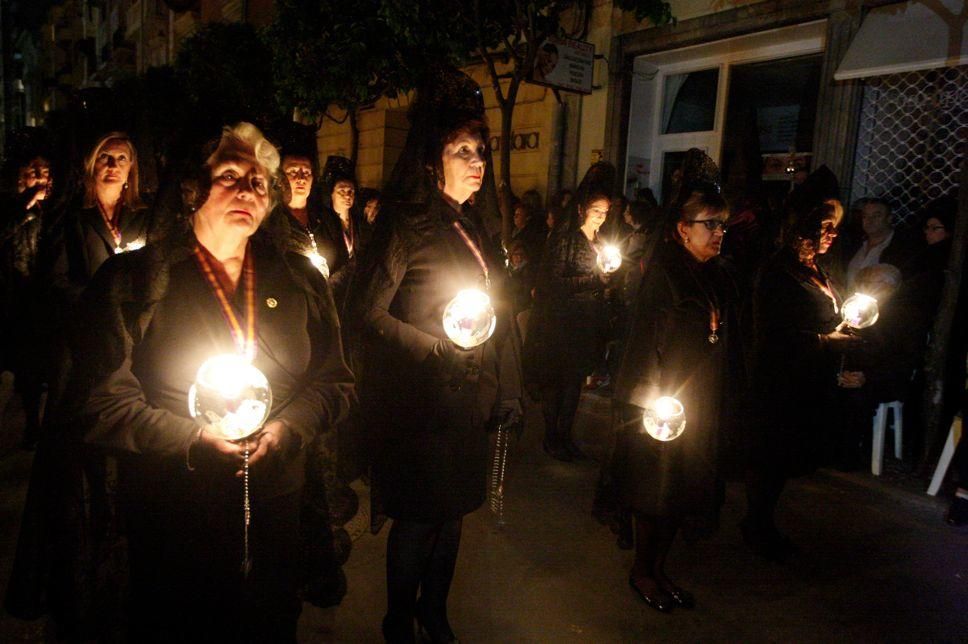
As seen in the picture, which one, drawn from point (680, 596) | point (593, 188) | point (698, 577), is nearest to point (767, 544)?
point (698, 577)

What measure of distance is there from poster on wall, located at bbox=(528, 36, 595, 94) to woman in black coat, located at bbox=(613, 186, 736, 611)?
19.7ft

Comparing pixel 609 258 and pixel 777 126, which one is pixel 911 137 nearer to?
pixel 777 126

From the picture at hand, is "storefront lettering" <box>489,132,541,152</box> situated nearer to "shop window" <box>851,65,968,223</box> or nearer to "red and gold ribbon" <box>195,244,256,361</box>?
"shop window" <box>851,65,968,223</box>

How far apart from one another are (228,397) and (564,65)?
825cm

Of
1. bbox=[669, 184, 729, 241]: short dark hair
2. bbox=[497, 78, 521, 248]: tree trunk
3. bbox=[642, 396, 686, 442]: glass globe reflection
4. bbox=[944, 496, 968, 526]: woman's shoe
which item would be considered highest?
bbox=[497, 78, 521, 248]: tree trunk

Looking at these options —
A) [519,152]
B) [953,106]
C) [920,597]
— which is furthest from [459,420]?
[519,152]

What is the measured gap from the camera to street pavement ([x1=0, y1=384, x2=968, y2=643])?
345 centimetres

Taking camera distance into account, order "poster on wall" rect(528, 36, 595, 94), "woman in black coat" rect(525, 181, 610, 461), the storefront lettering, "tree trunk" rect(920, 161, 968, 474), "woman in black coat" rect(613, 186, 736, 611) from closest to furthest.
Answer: "woman in black coat" rect(613, 186, 736, 611)
"tree trunk" rect(920, 161, 968, 474)
"woman in black coat" rect(525, 181, 610, 461)
"poster on wall" rect(528, 36, 595, 94)
the storefront lettering

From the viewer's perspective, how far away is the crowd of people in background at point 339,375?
2.13 m

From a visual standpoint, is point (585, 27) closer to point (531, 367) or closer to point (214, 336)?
point (531, 367)

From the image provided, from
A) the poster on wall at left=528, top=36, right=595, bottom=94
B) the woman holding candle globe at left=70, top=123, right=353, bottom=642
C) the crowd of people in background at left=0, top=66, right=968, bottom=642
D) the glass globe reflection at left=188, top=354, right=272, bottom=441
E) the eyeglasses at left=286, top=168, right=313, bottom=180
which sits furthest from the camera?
the poster on wall at left=528, top=36, right=595, bottom=94

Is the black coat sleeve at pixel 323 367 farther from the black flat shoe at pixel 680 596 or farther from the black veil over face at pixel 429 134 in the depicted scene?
the black flat shoe at pixel 680 596

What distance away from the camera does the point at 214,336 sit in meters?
2.11

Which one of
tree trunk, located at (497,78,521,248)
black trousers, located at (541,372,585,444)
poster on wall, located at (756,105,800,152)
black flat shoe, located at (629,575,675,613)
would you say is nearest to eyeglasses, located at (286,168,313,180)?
black trousers, located at (541,372,585,444)
